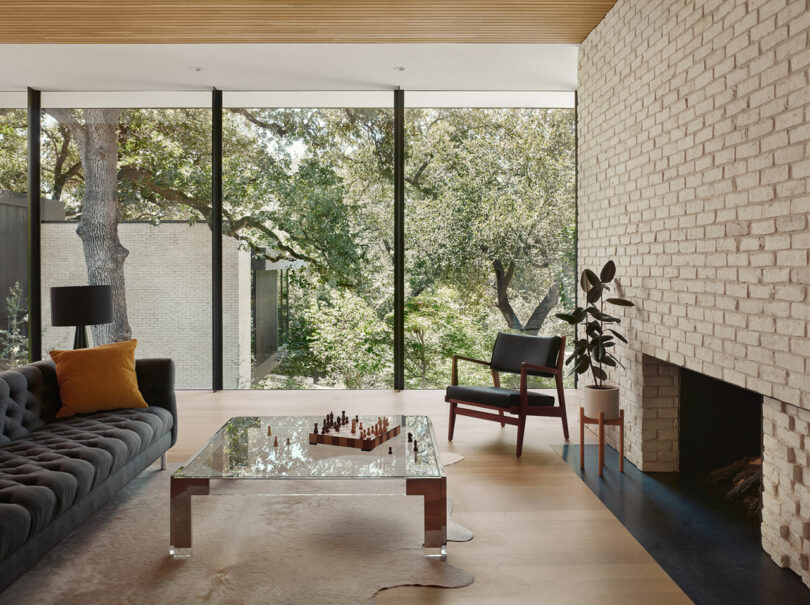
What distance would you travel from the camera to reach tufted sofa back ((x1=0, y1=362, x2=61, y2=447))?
130 inches

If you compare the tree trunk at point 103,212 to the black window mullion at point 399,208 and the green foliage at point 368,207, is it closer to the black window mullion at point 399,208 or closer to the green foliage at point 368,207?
the green foliage at point 368,207

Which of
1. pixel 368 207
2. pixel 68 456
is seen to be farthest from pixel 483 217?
pixel 68 456

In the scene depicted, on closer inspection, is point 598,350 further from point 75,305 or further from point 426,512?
point 75,305

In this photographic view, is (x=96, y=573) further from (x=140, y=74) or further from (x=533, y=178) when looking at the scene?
(x=533, y=178)

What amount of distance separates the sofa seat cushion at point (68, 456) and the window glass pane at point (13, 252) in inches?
148

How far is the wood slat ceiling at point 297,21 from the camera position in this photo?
4.51 m

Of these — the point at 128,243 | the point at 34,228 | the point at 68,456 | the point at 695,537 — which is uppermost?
the point at 34,228

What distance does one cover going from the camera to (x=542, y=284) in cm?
836

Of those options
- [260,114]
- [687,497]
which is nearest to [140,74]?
[260,114]

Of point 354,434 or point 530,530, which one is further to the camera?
point 354,434

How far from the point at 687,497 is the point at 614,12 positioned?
3260mm

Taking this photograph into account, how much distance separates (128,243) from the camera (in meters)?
6.82

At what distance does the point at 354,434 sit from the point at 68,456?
1400 millimetres

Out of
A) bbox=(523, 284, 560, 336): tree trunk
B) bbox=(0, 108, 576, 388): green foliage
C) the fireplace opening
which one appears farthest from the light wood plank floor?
bbox=(523, 284, 560, 336): tree trunk
